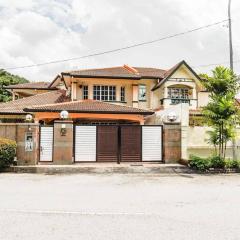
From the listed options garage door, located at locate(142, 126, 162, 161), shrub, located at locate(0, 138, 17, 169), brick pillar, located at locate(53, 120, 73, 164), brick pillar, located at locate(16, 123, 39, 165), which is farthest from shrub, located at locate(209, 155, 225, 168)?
shrub, located at locate(0, 138, 17, 169)

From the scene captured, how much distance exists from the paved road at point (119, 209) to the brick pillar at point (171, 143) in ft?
14.3

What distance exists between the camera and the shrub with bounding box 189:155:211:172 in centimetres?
1714

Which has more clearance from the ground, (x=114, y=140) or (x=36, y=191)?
(x=114, y=140)

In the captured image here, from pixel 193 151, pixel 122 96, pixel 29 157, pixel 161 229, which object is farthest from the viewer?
pixel 122 96

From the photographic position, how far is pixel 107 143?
61.0ft

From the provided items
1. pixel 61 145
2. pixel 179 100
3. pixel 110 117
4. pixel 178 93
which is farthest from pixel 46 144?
pixel 178 93

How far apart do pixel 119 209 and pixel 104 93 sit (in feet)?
70.4

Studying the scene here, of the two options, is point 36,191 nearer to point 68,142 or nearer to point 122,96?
point 68,142

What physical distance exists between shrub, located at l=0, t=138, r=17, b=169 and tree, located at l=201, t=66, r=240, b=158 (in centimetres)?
929

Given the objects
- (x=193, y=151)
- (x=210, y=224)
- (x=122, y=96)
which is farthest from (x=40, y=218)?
(x=122, y=96)

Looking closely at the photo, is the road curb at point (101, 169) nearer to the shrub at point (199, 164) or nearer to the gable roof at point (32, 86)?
the shrub at point (199, 164)

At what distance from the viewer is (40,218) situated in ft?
24.7

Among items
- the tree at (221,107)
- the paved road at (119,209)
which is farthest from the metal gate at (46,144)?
the tree at (221,107)

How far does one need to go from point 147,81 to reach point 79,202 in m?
23.3
